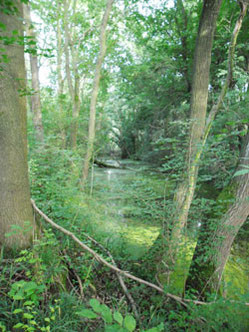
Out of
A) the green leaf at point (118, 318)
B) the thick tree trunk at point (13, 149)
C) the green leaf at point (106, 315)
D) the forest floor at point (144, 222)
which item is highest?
the thick tree trunk at point (13, 149)

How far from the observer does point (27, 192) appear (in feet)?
7.93

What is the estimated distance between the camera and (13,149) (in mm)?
2244

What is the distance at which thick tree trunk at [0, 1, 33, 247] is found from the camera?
85.2 inches

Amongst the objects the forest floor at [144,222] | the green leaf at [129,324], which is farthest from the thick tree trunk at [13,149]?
the green leaf at [129,324]

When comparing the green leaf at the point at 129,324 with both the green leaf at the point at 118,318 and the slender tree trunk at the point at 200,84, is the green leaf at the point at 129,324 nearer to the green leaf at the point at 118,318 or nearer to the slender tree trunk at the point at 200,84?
the green leaf at the point at 118,318

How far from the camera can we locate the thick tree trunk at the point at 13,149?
7.10ft

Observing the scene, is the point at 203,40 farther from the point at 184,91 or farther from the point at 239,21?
the point at 184,91

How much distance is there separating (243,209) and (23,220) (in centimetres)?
265

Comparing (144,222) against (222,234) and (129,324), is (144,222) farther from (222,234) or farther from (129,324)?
(129,324)

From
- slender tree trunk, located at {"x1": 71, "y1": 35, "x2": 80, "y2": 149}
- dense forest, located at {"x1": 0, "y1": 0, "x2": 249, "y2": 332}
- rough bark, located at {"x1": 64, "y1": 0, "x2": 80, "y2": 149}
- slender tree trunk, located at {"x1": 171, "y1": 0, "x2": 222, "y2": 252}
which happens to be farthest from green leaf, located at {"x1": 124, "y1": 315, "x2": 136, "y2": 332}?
rough bark, located at {"x1": 64, "y1": 0, "x2": 80, "y2": 149}

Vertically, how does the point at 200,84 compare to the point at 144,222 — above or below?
above

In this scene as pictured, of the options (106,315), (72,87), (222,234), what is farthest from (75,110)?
(106,315)

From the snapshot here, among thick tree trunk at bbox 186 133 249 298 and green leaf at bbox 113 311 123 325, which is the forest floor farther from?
green leaf at bbox 113 311 123 325

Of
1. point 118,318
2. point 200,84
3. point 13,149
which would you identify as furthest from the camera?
point 200,84
